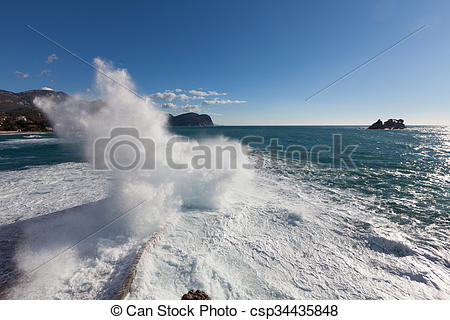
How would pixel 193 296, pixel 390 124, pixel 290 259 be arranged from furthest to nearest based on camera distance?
1. pixel 390 124
2. pixel 290 259
3. pixel 193 296

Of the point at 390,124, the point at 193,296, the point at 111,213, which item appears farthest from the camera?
the point at 390,124

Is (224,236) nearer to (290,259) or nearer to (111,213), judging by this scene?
(290,259)

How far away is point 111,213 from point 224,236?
5.17 m

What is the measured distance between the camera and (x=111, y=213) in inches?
306

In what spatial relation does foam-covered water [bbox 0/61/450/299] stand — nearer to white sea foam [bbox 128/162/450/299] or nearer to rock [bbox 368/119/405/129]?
white sea foam [bbox 128/162/450/299]

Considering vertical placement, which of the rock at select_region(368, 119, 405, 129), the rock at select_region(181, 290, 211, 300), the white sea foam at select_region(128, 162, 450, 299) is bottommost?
the white sea foam at select_region(128, 162, 450, 299)

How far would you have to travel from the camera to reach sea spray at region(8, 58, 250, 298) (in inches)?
181

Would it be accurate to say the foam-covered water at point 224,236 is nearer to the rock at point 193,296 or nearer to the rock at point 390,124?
the rock at point 193,296

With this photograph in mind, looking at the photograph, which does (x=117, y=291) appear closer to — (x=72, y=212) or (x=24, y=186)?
(x=72, y=212)

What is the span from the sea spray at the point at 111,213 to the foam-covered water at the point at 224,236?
0.04 m

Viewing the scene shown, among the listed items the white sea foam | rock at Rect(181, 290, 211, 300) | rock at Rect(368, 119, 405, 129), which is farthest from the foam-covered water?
rock at Rect(368, 119, 405, 129)

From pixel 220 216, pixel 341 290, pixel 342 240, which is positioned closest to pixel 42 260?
pixel 220 216

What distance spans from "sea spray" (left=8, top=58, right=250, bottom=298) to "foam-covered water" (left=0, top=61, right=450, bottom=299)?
44 mm

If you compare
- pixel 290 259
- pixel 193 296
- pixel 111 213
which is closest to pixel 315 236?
pixel 290 259
